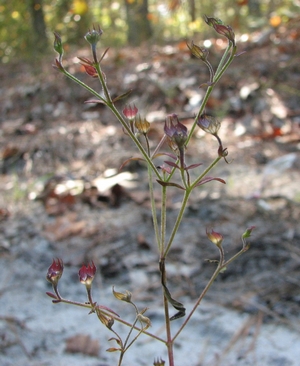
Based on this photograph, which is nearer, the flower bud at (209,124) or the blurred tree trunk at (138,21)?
the flower bud at (209,124)

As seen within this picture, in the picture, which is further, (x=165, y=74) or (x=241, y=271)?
(x=165, y=74)

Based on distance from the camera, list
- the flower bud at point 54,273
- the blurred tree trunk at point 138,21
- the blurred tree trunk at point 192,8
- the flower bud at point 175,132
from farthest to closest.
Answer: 1. the blurred tree trunk at point 138,21
2. the blurred tree trunk at point 192,8
3. the flower bud at point 54,273
4. the flower bud at point 175,132

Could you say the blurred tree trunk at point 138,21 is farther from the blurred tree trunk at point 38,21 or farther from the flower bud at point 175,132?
the flower bud at point 175,132

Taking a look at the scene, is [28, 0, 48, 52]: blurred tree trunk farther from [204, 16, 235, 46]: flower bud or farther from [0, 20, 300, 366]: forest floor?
[204, 16, 235, 46]: flower bud

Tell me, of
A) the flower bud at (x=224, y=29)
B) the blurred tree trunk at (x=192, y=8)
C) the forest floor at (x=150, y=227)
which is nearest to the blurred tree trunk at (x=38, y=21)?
the forest floor at (x=150, y=227)

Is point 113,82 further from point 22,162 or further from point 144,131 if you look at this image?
point 144,131

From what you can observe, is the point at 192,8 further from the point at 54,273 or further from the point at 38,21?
the point at 54,273

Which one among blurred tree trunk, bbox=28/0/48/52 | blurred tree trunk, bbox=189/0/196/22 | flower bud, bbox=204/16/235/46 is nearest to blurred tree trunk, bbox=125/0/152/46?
blurred tree trunk, bbox=189/0/196/22

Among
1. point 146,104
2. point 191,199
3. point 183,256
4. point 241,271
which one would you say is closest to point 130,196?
point 191,199
